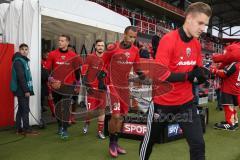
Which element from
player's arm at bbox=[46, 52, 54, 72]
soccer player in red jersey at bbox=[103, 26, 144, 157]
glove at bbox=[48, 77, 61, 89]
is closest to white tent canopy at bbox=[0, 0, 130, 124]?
player's arm at bbox=[46, 52, 54, 72]

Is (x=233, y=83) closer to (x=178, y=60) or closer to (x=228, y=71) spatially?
(x=228, y=71)

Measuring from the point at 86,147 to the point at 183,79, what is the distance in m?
3.18

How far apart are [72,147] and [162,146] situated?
1475mm

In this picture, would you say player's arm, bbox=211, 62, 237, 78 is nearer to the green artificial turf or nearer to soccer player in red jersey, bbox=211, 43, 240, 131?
soccer player in red jersey, bbox=211, 43, 240, 131

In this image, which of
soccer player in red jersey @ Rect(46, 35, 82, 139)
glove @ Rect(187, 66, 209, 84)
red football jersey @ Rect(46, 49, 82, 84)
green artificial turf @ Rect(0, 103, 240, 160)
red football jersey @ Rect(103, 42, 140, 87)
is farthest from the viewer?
red football jersey @ Rect(46, 49, 82, 84)

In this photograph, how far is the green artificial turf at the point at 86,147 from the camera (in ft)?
17.9

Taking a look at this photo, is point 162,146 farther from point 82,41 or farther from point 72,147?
point 82,41

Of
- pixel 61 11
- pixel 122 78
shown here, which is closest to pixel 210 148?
pixel 122 78

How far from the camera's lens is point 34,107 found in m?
7.62

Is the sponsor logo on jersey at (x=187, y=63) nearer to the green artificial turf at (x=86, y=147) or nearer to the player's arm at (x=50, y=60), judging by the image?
the green artificial turf at (x=86, y=147)

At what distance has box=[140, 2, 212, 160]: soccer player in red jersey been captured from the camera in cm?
334

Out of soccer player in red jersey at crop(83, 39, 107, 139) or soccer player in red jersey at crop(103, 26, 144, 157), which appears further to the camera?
soccer player in red jersey at crop(83, 39, 107, 139)

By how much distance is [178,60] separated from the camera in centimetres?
348

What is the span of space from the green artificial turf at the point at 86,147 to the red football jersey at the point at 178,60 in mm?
2022
